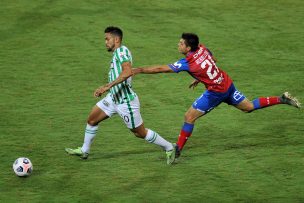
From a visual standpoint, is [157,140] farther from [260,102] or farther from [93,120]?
[260,102]

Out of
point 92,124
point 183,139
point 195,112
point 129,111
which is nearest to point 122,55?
point 129,111

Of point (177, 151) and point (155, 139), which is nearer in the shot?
point (155, 139)

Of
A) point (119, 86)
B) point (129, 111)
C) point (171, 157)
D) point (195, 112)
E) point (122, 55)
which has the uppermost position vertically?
point (122, 55)

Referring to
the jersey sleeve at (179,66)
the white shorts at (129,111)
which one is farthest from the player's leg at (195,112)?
the white shorts at (129,111)

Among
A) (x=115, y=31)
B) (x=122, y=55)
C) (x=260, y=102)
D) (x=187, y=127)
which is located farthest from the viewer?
(x=260, y=102)

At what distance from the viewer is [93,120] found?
11.7 m

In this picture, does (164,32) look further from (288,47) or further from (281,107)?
(281,107)

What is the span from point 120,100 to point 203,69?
1466 mm

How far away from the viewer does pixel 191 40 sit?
37.9 feet

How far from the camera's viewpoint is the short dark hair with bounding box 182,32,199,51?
1153 centimetres

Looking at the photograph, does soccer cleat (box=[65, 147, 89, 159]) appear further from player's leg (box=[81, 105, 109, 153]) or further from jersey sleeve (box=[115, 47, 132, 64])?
jersey sleeve (box=[115, 47, 132, 64])

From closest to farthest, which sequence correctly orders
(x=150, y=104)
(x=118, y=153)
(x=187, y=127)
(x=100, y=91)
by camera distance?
(x=100, y=91)
(x=187, y=127)
(x=118, y=153)
(x=150, y=104)

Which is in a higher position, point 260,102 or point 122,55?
point 122,55

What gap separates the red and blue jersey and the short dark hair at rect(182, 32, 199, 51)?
10 centimetres
